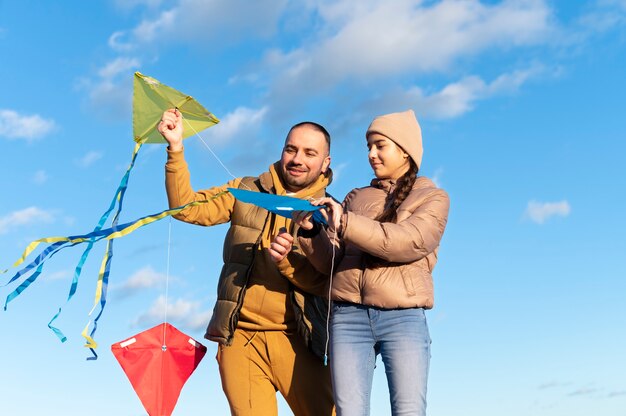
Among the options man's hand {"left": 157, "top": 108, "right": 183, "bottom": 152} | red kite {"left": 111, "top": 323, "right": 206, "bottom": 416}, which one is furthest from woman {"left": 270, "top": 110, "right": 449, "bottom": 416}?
red kite {"left": 111, "top": 323, "right": 206, "bottom": 416}

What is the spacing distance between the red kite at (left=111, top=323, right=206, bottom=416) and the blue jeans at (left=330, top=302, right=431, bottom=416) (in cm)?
167

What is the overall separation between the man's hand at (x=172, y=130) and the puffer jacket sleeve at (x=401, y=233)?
139 cm

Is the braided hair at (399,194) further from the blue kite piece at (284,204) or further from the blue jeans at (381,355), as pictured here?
the blue jeans at (381,355)

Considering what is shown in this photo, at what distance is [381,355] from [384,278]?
16.5 inches

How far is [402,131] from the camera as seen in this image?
177 inches

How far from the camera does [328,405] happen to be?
512 cm

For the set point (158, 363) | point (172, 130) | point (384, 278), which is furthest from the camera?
point (158, 363)

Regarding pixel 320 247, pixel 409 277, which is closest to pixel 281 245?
pixel 320 247

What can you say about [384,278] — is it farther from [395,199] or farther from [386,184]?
[386,184]

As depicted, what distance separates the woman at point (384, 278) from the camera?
408 centimetres

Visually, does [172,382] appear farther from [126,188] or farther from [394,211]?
[394,211]

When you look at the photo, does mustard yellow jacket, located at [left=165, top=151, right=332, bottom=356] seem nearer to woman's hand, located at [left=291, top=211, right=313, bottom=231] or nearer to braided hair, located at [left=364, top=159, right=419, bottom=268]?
woman's hand, located at [left=291, top=211, right=313, bottom=231]

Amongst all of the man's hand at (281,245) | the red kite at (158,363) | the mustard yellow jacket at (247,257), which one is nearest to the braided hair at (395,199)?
the man's hand at (281,245)

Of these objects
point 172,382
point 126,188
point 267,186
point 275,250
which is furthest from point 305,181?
point 172,382
